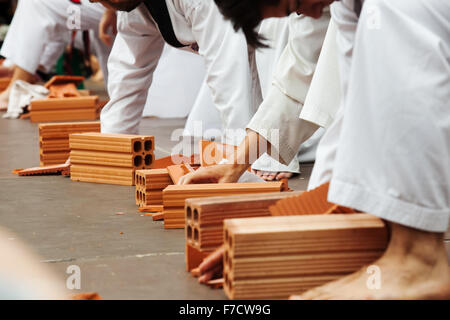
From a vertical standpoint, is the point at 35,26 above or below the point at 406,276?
below

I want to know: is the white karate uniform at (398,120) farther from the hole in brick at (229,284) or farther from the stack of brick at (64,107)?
the stack of brick at (64,107)

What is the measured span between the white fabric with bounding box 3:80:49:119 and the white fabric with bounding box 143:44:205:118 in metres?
0.98

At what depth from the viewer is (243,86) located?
9.96ft

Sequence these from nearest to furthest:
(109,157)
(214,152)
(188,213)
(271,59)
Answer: (188,213) → (214,152) → (109,157) → (271,59)

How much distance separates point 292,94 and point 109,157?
103 centimetres

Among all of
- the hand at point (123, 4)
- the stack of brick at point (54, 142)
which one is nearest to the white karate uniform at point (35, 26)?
the stack of brick at point (54, 142)

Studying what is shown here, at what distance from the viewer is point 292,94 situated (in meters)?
2.45

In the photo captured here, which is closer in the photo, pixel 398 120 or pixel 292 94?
pixel 398 120

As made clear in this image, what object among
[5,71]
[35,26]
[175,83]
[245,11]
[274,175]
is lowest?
[5,71]

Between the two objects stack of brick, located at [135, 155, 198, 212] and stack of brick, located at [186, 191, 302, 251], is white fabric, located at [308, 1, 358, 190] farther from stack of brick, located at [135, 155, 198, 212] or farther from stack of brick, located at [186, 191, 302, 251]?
stack of brick, located at [135, 155, 198, 212]

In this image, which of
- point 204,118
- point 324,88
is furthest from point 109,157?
point 204,118

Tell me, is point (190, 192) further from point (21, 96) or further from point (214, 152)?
point (21, 96)

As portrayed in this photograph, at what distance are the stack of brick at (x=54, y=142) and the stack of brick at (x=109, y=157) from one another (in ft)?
1.05
